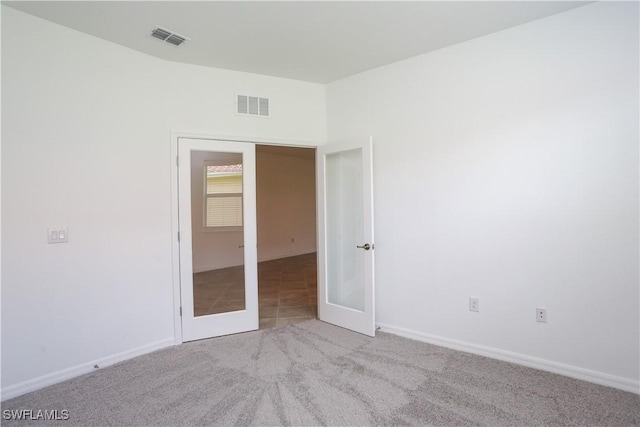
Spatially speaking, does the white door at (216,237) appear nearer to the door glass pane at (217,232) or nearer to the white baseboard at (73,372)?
the door glass pane at (217,232)

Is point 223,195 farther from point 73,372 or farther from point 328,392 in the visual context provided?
point 328,392

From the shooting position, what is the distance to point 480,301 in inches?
112

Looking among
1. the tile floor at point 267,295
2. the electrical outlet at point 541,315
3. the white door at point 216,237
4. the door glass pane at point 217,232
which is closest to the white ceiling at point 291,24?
the white door at point 216,237

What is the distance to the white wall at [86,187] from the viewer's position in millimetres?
2334

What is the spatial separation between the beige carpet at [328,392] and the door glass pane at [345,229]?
78 cm

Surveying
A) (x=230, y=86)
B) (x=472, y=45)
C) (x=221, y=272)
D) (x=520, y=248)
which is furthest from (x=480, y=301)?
(x=230, y=86)

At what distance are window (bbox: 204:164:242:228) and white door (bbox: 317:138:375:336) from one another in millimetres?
933

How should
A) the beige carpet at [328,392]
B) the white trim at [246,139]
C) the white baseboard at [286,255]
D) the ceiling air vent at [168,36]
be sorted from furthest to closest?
the white baseboard at [286,255] → the white trim at [246,139] → the ceiling air vent at [168,36] → the beige carpet at [328,392]

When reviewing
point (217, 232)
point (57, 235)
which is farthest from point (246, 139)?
point (57, 235)

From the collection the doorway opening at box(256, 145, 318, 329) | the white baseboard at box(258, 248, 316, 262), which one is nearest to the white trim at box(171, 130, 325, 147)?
the doorway opening at box(256, 145, 318, 329)

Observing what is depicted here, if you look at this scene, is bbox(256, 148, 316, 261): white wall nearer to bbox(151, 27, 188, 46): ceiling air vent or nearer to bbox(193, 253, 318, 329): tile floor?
bbox(193, 253, 318, 329): tile floor

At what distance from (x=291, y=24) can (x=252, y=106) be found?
1114 mm

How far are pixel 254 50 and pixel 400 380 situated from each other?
3.05 metres

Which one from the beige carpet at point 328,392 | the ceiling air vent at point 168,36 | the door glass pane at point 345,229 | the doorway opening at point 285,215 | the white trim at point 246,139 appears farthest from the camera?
the doorway opening at point 285,215
